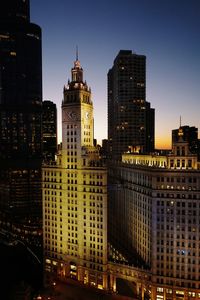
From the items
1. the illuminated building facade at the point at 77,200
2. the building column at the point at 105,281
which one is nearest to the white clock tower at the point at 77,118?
the illuminated building facade at the point at 77,200

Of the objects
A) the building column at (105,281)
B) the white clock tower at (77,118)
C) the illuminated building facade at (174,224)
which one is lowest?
the building column at (105,281)

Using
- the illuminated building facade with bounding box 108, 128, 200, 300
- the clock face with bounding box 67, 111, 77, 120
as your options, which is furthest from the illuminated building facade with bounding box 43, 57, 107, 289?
the illuminated building facade with bounding box 108, 128, 200, 300

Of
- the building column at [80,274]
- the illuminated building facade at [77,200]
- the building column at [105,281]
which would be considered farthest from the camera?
the building column at [80,274]

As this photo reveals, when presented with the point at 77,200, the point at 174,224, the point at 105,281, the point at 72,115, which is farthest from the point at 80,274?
the point at 72,115

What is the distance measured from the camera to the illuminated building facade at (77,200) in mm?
133375

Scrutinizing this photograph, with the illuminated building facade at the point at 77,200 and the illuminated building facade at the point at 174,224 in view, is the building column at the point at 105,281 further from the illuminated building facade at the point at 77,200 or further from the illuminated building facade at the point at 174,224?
the illuminated building facade at the point at 174,224

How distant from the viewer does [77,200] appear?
13762 cm

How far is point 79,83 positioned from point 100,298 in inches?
3618

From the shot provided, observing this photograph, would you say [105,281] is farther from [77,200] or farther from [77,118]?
[77,118]

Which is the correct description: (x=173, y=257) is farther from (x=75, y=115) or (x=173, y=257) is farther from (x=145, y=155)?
(x=75, y=115)

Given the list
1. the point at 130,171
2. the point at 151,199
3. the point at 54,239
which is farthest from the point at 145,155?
the point at 54,239

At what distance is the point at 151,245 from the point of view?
433ft

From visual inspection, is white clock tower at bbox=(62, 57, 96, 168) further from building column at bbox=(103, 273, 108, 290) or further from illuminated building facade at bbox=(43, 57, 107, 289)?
building column at bbox=(103, 273, 108, 290)

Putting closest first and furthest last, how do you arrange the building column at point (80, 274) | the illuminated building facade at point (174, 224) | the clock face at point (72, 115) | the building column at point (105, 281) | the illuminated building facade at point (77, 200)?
the illuminated building facade at point (174, 224) < the building column at point (105, 281) < the illuminated building facade at point (77, 200) < the building column at point (80, 274) < the clock face at point (72, 115)
